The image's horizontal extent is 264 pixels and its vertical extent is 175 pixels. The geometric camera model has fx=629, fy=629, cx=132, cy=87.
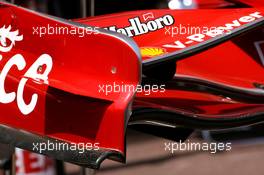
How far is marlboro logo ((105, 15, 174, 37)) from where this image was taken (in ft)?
4.63

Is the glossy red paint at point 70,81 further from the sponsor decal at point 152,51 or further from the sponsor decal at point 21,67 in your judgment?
the sponsor decal at point 152,51

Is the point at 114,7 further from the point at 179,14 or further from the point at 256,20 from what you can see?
the point at 256,20

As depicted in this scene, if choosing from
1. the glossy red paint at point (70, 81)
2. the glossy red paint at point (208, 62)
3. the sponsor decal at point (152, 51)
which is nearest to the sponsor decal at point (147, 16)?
the glossy red paint at point (208, 62)

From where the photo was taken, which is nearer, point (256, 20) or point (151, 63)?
point (151, 63)

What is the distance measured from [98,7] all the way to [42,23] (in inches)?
36.0

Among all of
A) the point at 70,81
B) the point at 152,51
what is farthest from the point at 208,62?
the point at 70,81

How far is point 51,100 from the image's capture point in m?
1.10

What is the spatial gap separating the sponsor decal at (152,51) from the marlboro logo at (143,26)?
0.36 feet

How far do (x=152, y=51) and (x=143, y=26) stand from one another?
175 millimetres

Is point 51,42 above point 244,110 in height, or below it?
above

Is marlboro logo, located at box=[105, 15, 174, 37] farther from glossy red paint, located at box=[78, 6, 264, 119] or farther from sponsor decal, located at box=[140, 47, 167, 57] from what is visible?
sponsor decal, located at box=[140, 47, 167, 57]

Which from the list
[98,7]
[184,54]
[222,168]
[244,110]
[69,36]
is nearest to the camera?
[69,36]

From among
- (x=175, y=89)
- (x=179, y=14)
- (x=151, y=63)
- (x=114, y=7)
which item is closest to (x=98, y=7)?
A: (x=114, y=7)

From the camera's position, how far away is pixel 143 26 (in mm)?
1429
